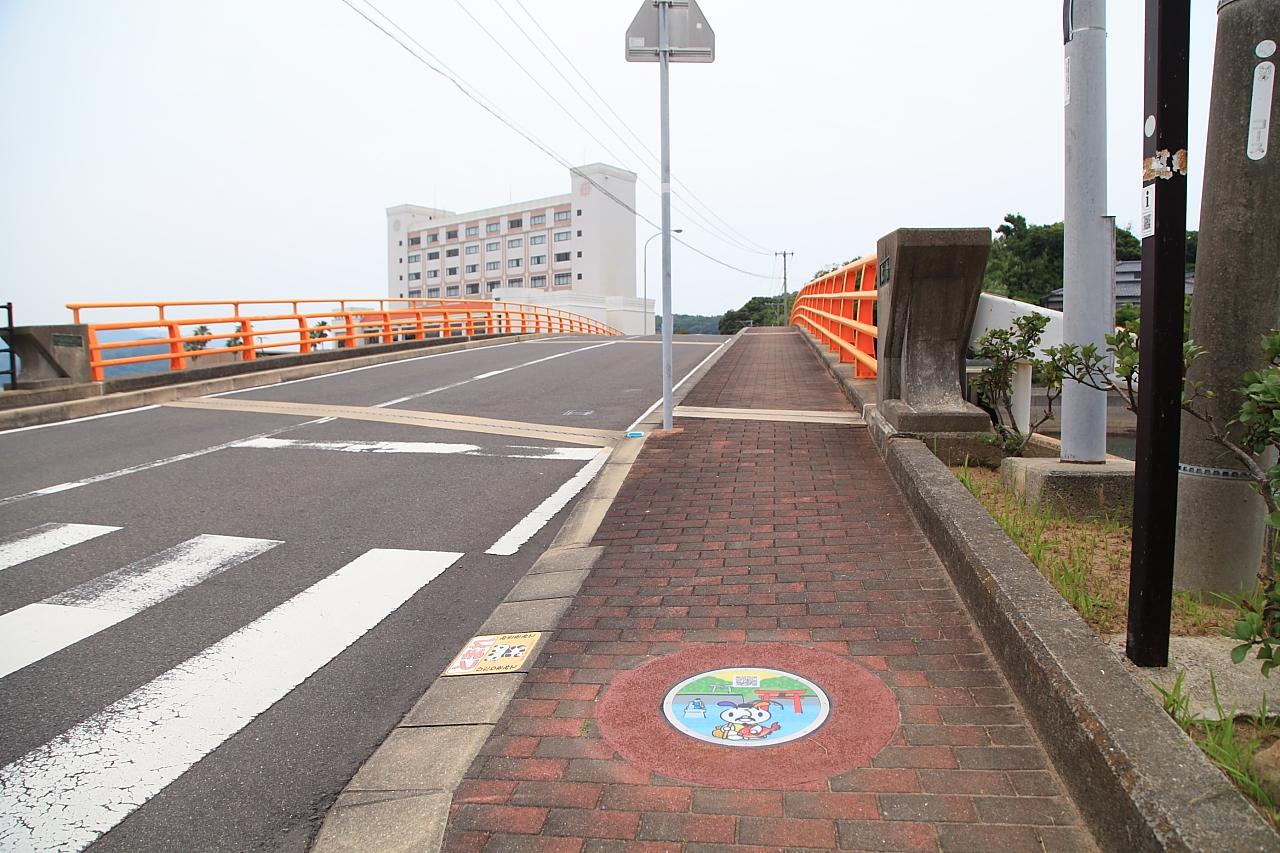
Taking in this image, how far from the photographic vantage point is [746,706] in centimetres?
357

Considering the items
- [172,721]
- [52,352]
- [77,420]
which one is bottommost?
[172,721]

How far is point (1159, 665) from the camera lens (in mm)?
3291

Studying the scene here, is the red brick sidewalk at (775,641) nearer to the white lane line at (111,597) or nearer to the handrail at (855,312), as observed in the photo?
the white lane line at (111,597)

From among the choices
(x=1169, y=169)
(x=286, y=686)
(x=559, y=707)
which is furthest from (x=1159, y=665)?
(x=286, y=686)

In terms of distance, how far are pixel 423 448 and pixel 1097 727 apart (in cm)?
799

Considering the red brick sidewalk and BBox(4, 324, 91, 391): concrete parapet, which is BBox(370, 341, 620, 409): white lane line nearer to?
BBox(4, 324, 91, 391): concrete parapet

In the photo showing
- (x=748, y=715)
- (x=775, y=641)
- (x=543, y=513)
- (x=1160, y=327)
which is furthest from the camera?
(x=543, y=513)

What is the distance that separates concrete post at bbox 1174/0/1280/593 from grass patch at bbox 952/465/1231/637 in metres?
0.26

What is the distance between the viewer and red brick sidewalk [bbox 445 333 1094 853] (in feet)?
9.07

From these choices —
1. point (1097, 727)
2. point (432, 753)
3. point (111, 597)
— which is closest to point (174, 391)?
point (111, 597)

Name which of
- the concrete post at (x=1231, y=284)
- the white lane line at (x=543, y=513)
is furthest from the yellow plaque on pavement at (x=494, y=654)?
the concrete post at (x=1231, y=284)

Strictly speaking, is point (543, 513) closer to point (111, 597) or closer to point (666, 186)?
point (111, 597)

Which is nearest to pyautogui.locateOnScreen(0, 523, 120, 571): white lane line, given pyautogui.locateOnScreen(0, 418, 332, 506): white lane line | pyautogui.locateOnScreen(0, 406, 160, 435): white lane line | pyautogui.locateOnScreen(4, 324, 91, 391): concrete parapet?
pyautogui.locateOnScreen(0, 418, 332, 506): white lane line

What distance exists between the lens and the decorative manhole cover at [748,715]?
3.15 m
